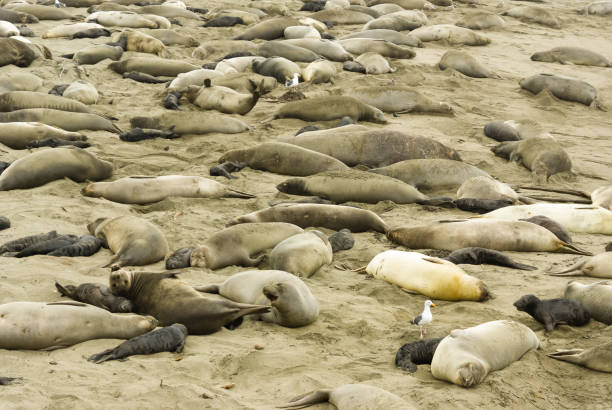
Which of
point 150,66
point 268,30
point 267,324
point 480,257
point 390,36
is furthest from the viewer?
point 390,36

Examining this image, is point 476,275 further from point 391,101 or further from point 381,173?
point 391,101

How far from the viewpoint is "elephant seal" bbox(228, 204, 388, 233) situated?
655 cm

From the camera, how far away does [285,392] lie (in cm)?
377

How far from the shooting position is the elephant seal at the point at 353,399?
3406 millimetres

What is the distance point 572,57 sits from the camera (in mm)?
14531

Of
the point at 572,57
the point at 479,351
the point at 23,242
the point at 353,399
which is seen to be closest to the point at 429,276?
the point at 479,351

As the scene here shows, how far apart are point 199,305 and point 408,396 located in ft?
4.46

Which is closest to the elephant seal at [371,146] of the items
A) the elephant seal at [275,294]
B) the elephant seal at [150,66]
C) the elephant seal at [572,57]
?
the elephant seal at [275,294]

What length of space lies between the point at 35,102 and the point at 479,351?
6.49m

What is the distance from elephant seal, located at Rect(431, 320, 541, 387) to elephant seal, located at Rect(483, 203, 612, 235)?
2428 mm

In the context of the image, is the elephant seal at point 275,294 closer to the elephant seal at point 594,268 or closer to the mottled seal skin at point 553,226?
the elephant seal at point 594,268

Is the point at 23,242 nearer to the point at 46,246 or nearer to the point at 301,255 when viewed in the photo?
the point at 46,246

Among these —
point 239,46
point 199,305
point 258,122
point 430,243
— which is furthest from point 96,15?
point 199,305

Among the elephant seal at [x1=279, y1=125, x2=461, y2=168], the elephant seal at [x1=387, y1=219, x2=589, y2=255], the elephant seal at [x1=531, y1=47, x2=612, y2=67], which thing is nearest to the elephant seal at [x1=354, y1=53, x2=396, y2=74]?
the elephant seal at [x1=531, y1=47, x2=612, y2=67]
